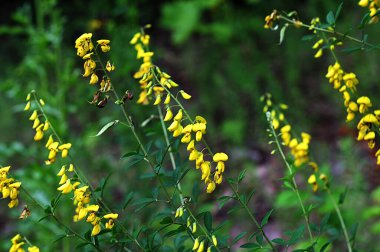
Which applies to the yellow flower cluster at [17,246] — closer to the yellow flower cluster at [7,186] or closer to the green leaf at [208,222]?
the yellow flower cluster at [7,186]

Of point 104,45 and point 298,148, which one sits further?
point 298,148

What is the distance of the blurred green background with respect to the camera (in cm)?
360

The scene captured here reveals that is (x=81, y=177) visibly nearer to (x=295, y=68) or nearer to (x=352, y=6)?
(x=295, y=68)

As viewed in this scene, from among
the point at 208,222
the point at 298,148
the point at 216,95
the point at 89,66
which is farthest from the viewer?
the point at 216,95

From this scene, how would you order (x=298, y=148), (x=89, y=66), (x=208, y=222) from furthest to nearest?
1. (x=298, y=148)
2. (x=208, y=222)
3. (x=89, y=66)

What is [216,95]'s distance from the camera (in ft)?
17.7

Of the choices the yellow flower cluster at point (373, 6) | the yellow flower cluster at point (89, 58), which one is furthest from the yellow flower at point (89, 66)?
the yellow flower cluster at point (373, 6)

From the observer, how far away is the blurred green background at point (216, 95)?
11.8 ft

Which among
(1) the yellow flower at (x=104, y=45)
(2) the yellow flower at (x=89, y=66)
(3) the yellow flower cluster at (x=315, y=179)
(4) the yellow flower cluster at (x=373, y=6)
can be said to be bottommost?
(3) the yellow flower cluster at (x=315, y=179)

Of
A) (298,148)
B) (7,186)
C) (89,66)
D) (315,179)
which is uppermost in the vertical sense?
(89,66)

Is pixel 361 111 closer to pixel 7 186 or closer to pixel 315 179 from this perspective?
pixel 315 179

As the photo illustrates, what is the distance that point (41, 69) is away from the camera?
3709mm

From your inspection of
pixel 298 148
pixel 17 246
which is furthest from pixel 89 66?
pixel 298 148

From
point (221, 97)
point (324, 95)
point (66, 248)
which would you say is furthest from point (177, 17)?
point (66, 248)
